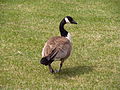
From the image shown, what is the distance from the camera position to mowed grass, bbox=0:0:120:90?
396 inches

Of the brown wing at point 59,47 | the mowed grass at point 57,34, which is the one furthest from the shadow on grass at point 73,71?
the brown wing at point 59,47

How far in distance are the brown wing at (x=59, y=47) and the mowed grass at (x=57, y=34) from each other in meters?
0.68

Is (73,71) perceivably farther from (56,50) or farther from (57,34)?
(57,34)

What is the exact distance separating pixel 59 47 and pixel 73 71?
1.06 metres

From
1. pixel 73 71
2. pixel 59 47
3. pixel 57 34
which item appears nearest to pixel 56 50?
pixel 59 47

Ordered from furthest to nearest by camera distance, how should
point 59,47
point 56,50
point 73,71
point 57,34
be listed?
point 57,34 → point 73,71 → point 59,47 → point 56,50

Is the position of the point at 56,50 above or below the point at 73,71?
above

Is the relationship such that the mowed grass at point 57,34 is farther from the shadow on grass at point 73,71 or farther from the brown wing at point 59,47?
the brown wing at point 59,47

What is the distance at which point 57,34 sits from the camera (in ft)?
49.3

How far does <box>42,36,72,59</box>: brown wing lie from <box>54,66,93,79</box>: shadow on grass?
560 millimetres

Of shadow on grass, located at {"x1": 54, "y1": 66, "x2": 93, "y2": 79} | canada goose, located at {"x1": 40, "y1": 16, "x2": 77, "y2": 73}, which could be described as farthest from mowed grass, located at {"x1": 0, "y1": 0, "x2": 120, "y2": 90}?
canada goose, located at {"x1": 40, "y1": 16, "x2": 77, "y2": 73}

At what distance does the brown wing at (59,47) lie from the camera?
10031mm

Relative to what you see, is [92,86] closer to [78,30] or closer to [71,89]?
[71,89]

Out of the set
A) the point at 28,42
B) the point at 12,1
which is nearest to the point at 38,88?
the point at 28,42
